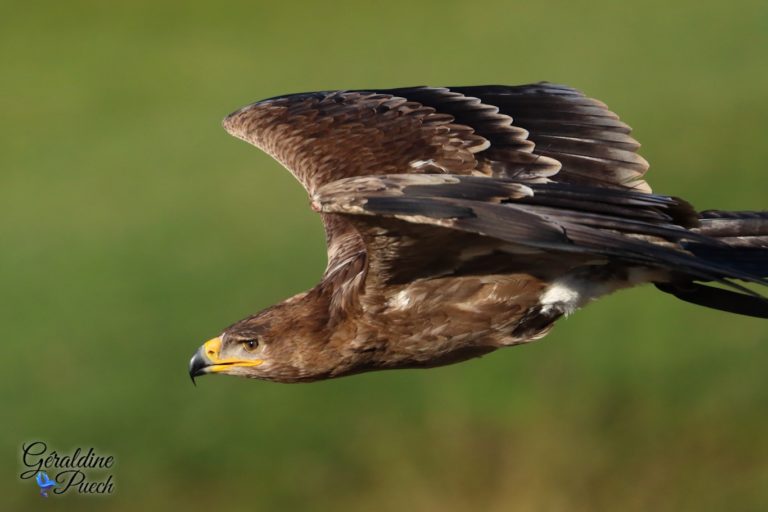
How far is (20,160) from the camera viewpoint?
791 inches

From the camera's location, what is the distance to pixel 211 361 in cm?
963

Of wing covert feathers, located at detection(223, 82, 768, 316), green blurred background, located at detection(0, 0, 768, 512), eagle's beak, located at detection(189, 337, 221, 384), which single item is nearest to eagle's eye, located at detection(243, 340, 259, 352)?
eagle's beak, located at detection(189, 337, 221, 384)

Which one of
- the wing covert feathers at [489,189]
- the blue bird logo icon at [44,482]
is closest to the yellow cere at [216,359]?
the wing covert feathers at [489,189]

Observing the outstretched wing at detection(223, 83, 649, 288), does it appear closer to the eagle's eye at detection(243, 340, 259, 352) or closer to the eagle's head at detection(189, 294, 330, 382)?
the eagle's head at detection(189, 294, 330, 382)

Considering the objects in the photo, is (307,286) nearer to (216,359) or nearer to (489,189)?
(216,359)

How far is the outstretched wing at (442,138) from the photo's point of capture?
387 inches

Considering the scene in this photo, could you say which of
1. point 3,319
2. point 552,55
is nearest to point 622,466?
point 3,319

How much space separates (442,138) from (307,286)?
5.63 m

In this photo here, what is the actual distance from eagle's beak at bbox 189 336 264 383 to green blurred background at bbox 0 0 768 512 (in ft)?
14.5

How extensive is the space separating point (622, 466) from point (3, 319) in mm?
5616

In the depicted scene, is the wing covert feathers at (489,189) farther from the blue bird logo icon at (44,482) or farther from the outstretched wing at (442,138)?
the blue bird logo icon at (44,482)

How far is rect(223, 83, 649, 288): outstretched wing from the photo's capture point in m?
9.84

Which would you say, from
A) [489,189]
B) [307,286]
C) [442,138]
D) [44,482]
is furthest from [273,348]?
[307,286]

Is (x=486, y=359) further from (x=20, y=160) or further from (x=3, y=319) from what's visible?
(x=20, y=160)
